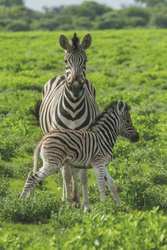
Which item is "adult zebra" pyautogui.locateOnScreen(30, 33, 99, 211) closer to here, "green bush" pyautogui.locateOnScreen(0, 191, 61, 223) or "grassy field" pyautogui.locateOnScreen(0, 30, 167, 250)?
"grassy field" pyautogui.locateOnScreen(0, 30, 167, 250)

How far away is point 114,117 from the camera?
733cm

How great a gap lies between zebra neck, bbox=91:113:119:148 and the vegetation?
1918 inches

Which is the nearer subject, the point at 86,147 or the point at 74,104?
the point at 86,147

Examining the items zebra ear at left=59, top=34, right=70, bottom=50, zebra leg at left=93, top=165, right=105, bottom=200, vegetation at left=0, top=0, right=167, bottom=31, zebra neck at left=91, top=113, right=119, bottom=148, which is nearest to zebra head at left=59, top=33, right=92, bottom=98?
zebra ear at left=59, top=34, right=70, bottom=50

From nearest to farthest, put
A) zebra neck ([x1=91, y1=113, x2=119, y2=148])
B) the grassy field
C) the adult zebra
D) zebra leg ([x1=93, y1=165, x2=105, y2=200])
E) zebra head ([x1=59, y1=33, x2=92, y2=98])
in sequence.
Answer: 1. the grassy field
2. zebra leg ([x1=93, y1=165, x2=105, y2=200])
3. zebra head ([x1=59, y1=33, x2=92, y2=98])
4. the adult zebra
5. zebra neck ([x1=91, y1=113, x2=119, y2=148])

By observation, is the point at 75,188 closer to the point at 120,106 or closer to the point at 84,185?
the point at 84,185

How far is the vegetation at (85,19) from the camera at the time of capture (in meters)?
66.1

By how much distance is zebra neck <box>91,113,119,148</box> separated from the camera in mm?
7100

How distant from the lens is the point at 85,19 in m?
79.1

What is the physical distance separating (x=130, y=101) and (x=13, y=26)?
44.8 m

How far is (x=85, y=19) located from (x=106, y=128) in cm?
7445

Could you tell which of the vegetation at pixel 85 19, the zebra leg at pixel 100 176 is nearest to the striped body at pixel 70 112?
the zebra leg at pixel 100 176

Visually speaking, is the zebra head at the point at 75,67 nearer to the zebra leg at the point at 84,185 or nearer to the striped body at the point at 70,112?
the striped body at the point at 70,112

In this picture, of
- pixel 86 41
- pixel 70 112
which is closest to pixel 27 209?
pixel 70 112
